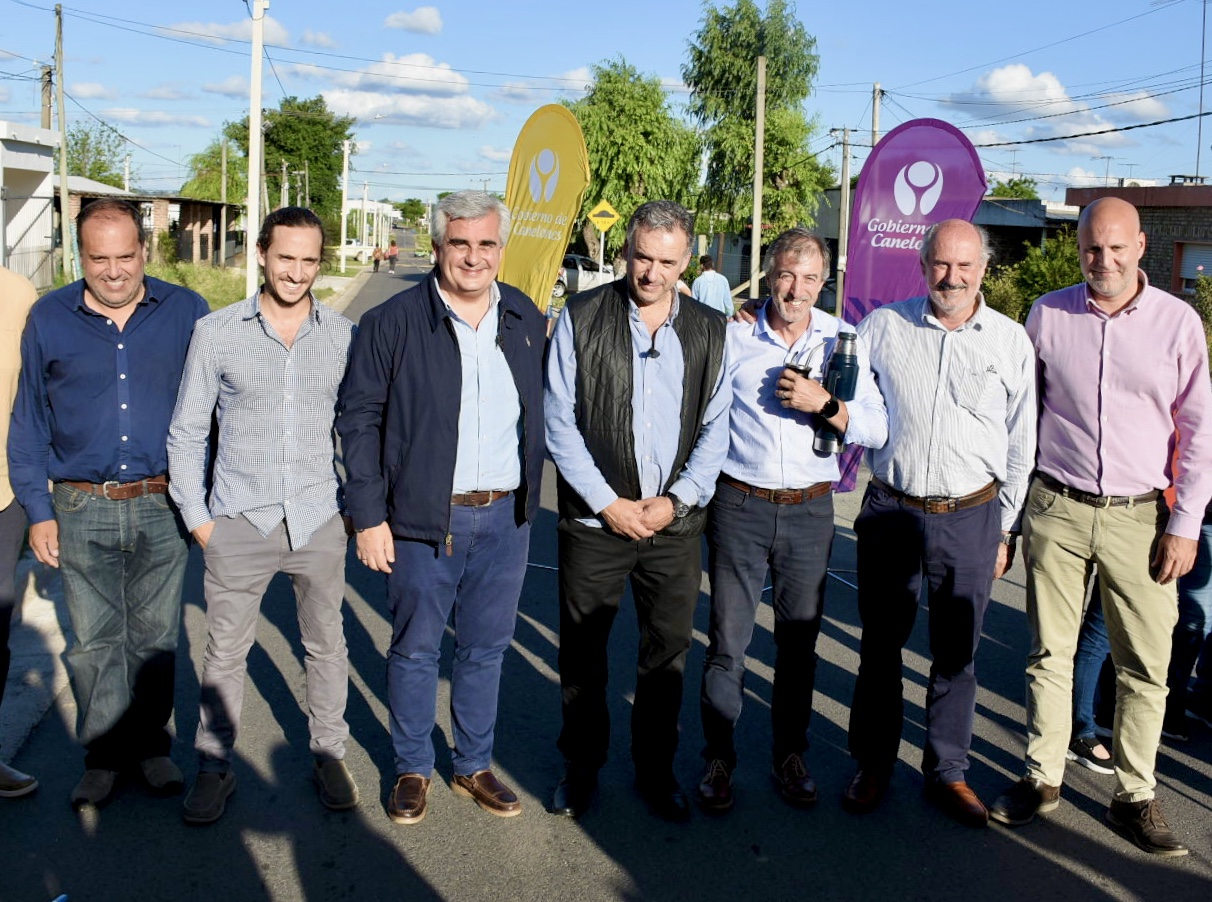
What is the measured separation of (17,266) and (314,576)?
79.3 feet

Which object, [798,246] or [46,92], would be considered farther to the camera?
[46,92]

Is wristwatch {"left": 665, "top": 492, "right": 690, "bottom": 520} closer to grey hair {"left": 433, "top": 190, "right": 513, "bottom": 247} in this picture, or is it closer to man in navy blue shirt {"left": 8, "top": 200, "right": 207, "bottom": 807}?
grey hair {"left": 433, "top": 190, "right": 513, "bottom": 247}

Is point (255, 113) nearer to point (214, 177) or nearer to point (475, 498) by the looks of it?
point (475, 498)

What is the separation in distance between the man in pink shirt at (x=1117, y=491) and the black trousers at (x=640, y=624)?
1277 millimetres

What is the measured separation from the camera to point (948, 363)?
4.14 m

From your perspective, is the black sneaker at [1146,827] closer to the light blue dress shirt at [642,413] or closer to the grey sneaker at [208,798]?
the light blue dress shirt at [642,413]

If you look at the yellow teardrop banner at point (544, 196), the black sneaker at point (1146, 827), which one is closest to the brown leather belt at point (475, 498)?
the black sneaker at point (1146, 827)

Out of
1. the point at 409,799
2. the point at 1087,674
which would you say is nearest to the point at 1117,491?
the point at 1087,674

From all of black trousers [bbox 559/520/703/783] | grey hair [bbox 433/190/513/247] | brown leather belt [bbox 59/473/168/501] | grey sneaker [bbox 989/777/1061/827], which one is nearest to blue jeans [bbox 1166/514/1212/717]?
grey sneaker [bbox 989/777/1061/827]

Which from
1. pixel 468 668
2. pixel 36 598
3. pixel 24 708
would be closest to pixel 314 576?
pixel 468 668

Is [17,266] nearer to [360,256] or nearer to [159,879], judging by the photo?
[159,879]

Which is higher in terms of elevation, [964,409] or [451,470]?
[964,409]

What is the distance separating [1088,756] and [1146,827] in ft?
2.33

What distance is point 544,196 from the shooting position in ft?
33.4
